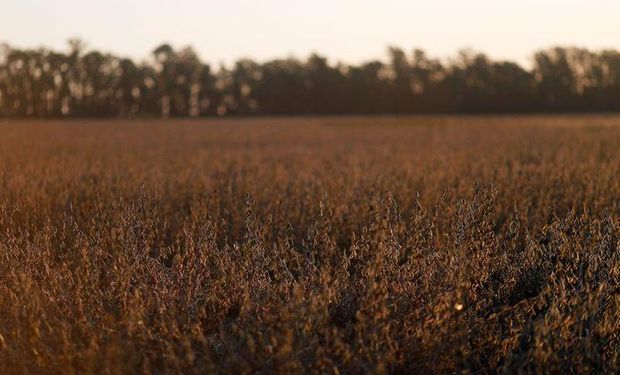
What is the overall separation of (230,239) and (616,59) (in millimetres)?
90207

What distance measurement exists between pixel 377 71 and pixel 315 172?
76797 mm

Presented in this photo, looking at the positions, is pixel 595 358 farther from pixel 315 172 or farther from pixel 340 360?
pixel 315 172

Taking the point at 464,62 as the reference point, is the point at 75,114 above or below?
below

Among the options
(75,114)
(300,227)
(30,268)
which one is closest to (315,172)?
(300,227)

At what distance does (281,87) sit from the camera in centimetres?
8025

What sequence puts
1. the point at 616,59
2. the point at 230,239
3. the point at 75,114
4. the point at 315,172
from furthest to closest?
the point at 616,59, the point at 75,114, the point at 315,172, the point at 230,239

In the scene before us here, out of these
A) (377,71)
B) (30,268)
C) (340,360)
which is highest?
(377,71)

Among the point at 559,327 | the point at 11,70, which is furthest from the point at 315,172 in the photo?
the point at 11,70

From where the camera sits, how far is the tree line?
77.5 metres

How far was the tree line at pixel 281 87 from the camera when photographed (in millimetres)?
77500

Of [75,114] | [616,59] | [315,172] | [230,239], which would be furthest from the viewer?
[616,59]

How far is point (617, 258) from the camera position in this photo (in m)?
3.75

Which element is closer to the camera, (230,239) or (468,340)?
(468,340)

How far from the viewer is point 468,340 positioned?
10.2 ft
